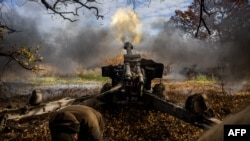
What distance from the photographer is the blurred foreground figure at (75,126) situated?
15.5 ft

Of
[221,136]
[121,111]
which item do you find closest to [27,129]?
[121,111]

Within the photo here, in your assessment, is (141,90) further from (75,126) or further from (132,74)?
(75,126)

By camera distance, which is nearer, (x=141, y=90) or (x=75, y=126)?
(x=75, y=126)

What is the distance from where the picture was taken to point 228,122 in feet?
3.91

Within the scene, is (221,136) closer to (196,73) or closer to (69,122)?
(69,122)

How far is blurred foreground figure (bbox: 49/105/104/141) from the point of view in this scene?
15.5 feet

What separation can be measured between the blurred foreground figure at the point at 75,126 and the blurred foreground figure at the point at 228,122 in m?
3.62

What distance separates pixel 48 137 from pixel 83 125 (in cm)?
445

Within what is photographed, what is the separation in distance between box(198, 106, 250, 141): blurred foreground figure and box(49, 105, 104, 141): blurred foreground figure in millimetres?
3621

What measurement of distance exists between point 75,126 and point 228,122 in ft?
12.4

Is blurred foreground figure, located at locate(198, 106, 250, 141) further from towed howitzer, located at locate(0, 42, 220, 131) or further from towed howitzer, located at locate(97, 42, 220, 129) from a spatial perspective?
towed howitzer, located at locate(0, 42, 220, 131)

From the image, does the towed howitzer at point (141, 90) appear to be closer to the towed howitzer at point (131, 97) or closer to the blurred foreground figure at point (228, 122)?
the towed howitzer at point (131, 97)

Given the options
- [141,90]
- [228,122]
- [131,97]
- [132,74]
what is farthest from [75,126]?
→ [132,74]

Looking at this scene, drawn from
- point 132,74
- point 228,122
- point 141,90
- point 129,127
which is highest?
point 132,74
